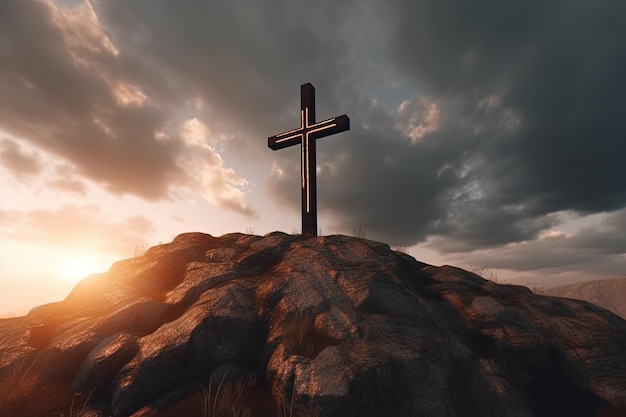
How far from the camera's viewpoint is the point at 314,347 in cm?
548

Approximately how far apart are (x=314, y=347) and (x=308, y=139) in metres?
9.19

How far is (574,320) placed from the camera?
23.1 feet

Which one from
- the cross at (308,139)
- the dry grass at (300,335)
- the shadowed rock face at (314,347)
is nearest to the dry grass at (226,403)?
the shadowed rock face at (314,347)

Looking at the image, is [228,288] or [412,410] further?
[228,288]

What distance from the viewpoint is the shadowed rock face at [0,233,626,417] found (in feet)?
16.0

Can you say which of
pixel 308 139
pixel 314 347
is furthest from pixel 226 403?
pixel 308 139

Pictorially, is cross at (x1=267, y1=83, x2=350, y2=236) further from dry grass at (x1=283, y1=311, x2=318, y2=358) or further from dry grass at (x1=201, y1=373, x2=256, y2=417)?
dry grass at (x1=201, y1=373, x2=256, y2=417)

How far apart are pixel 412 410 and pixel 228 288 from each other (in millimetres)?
3974

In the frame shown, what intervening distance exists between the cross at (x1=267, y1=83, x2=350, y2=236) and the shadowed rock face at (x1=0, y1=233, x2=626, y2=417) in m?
4.35

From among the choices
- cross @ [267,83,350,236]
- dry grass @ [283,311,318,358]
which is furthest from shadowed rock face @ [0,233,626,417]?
cross @ [267,83,350,236]

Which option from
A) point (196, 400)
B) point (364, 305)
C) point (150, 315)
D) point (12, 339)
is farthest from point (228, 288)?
point (12, 339)

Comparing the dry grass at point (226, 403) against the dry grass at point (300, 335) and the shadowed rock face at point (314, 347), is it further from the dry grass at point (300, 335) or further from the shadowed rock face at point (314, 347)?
the dry grass at point (300, 335)

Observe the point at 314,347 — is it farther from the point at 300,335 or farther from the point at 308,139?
A: the point at 308,139

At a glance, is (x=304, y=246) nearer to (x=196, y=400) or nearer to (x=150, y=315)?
(x=150, y=315)
